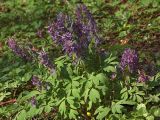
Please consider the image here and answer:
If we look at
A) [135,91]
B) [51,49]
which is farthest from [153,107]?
[51,49]

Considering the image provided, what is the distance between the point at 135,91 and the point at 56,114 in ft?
3.84

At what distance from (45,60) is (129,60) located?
0.87 m

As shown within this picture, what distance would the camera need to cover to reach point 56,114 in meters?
4.83

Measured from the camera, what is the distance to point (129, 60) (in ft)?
13.1

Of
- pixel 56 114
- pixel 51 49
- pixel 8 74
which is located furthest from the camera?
pixel 51 49

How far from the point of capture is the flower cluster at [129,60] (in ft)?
13.0

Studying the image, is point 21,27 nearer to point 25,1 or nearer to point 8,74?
point 25,1

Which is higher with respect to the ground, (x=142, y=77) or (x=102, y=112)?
(x=142, y=77)

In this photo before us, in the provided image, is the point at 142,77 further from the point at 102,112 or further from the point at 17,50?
the point at 17,50

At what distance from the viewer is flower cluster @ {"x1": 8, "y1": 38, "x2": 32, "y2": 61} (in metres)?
4.79

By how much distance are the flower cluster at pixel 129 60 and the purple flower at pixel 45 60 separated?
751 mm

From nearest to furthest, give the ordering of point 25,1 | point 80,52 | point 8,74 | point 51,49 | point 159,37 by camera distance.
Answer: point 80,52
point 8,74
point 159,37
point 51,49
point 25,1

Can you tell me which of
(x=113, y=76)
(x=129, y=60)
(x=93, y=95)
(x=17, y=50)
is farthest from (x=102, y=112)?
(x=17, y=50)

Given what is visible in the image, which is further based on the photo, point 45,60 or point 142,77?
point 142,77
